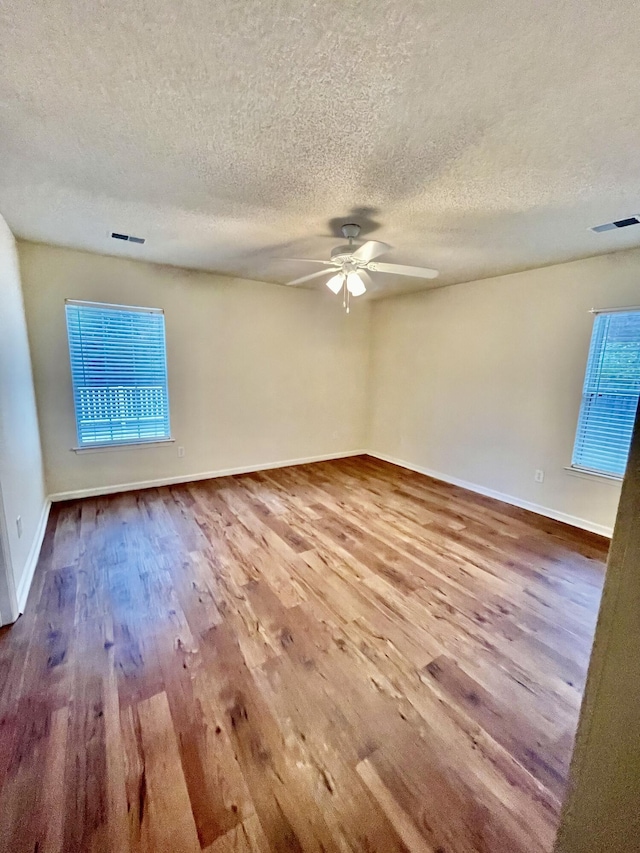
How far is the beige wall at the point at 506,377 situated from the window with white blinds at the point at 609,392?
81mm

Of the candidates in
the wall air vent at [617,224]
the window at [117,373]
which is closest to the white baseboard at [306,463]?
the window at [117,373]

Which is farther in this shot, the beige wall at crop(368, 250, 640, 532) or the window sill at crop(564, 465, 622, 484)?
the beige wall at crop(368, 250, 640, 532)

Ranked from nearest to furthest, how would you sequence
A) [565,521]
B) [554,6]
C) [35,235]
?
[554,6] → [35,235] → [565,521]

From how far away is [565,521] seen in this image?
130 inches

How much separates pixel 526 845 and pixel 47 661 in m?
2.07

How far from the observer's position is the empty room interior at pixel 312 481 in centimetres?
108

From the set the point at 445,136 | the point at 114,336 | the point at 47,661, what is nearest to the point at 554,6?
the point at 445,136

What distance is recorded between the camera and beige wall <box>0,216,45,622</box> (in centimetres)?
192

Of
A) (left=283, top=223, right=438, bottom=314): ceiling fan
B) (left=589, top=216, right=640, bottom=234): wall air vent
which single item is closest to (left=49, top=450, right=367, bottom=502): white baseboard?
(left=283, top=223, right=438, bottom=314): ceiling fan

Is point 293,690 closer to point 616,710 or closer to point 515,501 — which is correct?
point 616,710

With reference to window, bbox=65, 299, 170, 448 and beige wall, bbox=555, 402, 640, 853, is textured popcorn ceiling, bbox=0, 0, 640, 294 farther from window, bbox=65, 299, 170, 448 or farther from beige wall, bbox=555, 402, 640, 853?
beige wall, bbox=555, 402, 640, 853

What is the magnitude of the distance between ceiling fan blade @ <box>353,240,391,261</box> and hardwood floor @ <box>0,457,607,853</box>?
85.8 inches

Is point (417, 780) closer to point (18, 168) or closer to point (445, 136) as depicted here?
point (445, 136)

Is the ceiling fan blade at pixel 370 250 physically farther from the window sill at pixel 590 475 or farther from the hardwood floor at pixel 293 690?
the window sill at pixel 590 475
